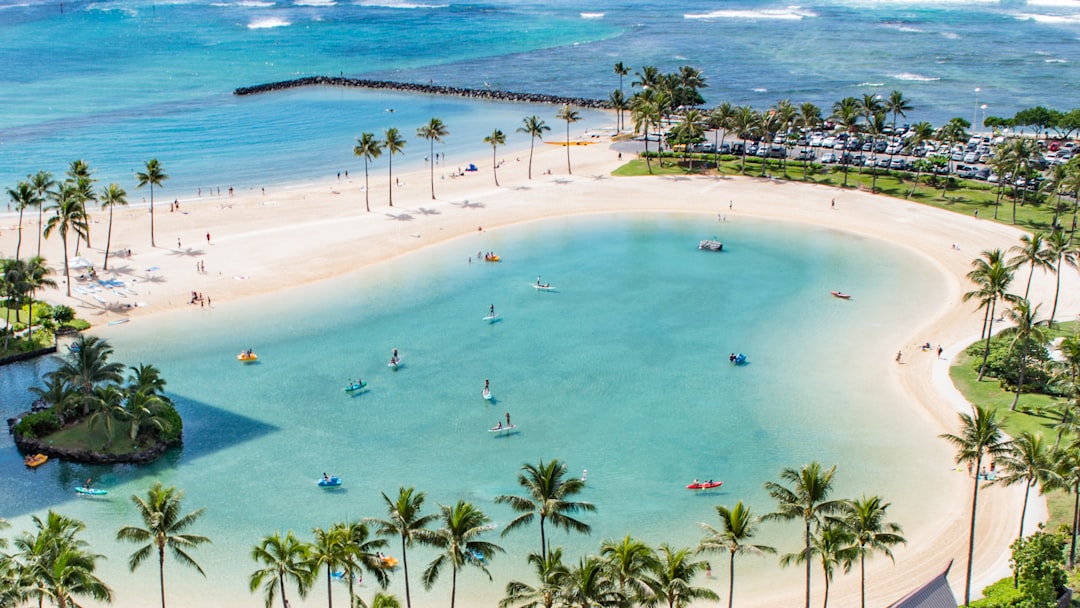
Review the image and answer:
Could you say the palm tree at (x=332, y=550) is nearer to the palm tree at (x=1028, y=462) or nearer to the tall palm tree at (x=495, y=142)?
the palm tree at (x=1028, y=462)

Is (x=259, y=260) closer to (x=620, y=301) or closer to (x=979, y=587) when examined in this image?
(x=620, y=301)

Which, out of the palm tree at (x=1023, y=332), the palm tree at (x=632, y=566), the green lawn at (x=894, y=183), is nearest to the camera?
the palm tree at (x=632, y=566)

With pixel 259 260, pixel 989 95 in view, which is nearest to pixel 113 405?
pixel 259 260

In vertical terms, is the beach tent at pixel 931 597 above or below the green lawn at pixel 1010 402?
above

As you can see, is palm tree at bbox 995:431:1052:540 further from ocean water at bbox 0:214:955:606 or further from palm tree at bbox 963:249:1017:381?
palm tree at bbox 963:249:1017:381

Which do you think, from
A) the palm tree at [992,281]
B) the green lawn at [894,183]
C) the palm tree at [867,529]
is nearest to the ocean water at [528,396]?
the palm tree at [992,281]
